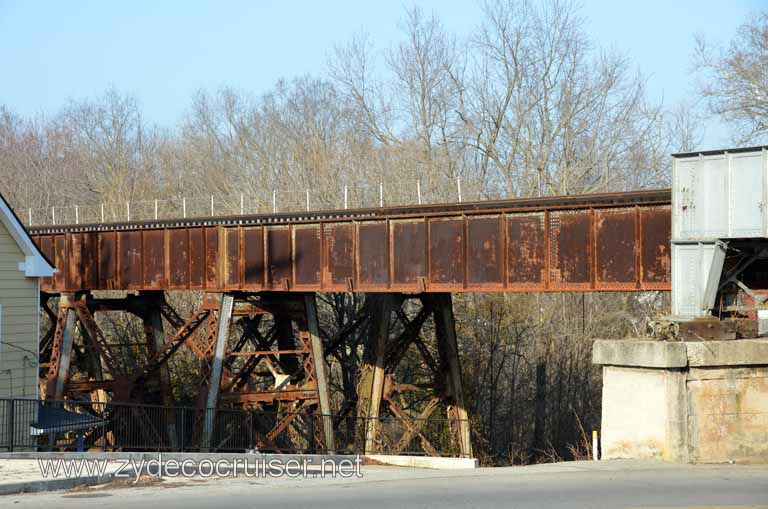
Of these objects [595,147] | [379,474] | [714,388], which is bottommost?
[379,474]

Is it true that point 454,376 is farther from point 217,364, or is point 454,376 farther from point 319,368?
point 217,364

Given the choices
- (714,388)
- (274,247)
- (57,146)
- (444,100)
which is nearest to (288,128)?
(444,100)

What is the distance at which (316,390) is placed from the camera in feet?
81.6

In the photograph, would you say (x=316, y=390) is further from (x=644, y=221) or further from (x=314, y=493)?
(x=314, y=493)

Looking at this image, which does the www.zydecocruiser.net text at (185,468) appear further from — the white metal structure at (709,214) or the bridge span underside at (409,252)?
the bridge span underside at (409,252)

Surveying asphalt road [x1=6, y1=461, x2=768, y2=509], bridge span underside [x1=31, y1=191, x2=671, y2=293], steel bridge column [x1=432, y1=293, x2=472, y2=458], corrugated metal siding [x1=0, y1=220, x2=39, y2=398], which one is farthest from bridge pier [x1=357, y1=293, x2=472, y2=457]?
asphalt road [x1=6, y1=461, x2=768, y2=509]

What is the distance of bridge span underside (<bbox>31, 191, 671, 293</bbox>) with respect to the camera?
19.5 m

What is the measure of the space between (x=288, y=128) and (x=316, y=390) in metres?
48.1

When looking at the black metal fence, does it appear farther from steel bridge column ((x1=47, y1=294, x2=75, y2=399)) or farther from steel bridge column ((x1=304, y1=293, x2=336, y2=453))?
steel bridge column ((x1=47, y1=294, x2=75, y2=399))

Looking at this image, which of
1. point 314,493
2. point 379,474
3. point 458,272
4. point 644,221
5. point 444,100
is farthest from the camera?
point 444,100

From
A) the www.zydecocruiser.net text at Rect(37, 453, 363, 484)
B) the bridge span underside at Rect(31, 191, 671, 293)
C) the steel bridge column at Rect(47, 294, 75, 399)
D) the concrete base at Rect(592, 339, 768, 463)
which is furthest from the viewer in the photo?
the steel bridge column at Rect(47, 294, 75, 399)

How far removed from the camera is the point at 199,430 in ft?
79.9

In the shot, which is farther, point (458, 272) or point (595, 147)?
point (595, 147)

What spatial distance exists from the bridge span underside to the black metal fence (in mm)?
3481
